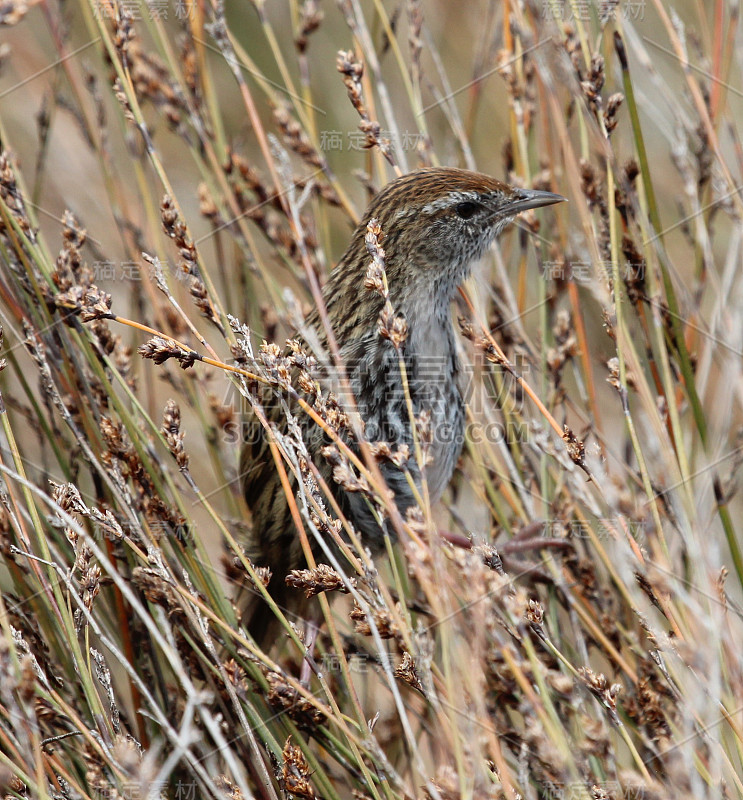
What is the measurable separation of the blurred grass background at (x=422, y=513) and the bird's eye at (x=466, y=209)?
17 centimetres

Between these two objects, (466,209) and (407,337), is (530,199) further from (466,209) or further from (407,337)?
(407,337)

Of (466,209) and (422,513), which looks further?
(466,209)

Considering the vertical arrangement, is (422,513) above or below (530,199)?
below

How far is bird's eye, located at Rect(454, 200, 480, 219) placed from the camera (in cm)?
274

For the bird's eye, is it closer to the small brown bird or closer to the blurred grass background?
the small brown bird

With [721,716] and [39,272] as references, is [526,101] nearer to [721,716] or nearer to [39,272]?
[39,272]

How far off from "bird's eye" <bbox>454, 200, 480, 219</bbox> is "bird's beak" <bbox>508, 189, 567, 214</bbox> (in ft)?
0.38

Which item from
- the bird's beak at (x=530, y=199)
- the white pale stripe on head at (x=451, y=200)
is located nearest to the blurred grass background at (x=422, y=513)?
the bird's beak at (x=530, y=199)

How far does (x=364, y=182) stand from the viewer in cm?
305

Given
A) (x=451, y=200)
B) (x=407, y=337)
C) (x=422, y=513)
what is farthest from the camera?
(x=451, y=200)

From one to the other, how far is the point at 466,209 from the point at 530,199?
21cm

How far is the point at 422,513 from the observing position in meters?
1.69

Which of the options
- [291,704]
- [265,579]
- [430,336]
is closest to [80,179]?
[430,336]

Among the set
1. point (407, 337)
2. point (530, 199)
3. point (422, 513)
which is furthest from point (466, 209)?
point (422, 513)
